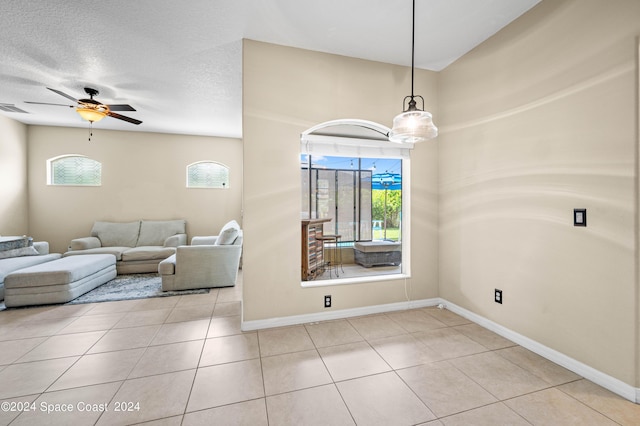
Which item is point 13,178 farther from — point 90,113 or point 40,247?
point 90,113

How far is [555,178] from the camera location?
206 centimetres

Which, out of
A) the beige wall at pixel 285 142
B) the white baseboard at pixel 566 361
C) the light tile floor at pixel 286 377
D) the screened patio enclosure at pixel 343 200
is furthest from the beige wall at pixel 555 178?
the screened patio enclosure at pixel 343 200

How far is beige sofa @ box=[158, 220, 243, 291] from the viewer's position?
3875 millimetres

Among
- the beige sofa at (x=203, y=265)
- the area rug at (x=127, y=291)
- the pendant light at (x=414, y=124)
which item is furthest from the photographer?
the beige sofa at (x=203, y=265)

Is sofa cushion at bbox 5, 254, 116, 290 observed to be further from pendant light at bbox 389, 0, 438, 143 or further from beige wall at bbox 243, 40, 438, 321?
pendant light at bbox 389, 0, 438, 143

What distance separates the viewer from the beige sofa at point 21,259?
11.2ft

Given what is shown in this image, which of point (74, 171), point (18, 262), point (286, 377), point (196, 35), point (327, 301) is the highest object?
point (196, 35)

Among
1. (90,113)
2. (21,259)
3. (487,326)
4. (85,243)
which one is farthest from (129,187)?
(487,326)

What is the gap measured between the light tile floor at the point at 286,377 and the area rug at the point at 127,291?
0.67 meters

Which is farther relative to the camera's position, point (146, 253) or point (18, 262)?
point (146, 253)

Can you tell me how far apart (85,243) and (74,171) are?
176 centimetres

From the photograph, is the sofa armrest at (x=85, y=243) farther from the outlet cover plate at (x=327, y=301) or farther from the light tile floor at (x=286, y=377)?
the outlet cover plate at (x=327, y=301)

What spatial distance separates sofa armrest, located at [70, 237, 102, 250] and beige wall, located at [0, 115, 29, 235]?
1.22m

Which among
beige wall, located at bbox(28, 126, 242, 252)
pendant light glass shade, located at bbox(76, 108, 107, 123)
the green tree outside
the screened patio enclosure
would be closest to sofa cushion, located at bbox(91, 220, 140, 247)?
beige wall, located at bbox(28, 126, 242, 252)
